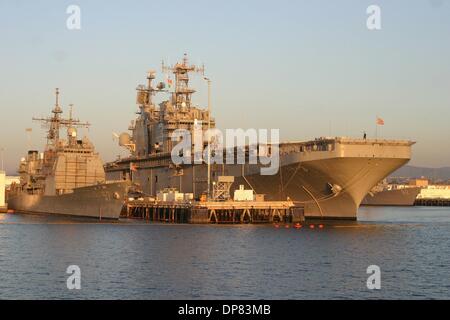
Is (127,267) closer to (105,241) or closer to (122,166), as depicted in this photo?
(105,241)

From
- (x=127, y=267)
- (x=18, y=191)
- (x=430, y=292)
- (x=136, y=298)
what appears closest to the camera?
(x=136, y=298)

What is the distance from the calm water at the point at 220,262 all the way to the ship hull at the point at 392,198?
319ft

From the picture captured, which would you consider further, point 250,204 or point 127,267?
point 250,204

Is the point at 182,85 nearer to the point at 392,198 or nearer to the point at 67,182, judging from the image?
the point at 67,182

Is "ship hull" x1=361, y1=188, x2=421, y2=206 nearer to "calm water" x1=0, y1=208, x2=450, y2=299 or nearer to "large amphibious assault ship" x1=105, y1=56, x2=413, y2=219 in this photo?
"large amphibious assault ship" x1=105, y1=56, x2=413, y2=219

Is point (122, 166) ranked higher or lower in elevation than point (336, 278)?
higher

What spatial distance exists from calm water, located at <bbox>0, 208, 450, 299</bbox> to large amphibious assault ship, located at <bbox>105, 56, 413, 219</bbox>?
541 cm

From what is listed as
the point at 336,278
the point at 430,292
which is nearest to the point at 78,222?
the point at 336,278

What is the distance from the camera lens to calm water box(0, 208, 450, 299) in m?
26.1

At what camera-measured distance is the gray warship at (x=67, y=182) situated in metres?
60.3

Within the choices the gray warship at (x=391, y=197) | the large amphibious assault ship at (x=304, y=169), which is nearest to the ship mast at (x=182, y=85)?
the large amphibious assault ship at (x=304, y=169)

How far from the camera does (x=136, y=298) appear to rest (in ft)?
80.2

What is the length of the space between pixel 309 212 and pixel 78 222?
20.6 metres

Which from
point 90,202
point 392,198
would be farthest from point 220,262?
point 392,198
